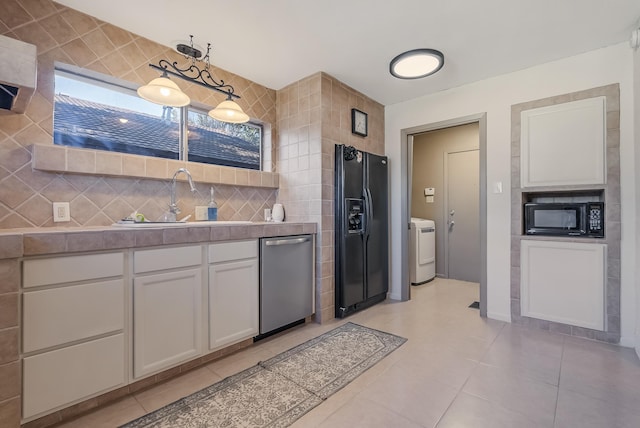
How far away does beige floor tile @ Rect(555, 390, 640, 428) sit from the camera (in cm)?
139

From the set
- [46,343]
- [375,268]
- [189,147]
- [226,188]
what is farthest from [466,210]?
[46,343]

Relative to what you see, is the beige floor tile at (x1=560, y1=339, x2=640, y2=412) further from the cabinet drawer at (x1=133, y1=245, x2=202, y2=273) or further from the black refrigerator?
the cabinet drawer at (x1=133, y1=245, x2=202, y2=273)

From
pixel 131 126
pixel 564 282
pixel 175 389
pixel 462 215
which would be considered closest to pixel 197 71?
pixel 131 126

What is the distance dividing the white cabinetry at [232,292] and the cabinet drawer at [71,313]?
555mm

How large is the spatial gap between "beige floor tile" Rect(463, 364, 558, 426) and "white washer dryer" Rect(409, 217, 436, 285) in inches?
86.8

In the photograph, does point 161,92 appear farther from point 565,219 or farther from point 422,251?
point 422,251

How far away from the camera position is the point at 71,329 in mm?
1407

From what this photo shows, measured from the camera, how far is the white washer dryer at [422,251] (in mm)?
4016

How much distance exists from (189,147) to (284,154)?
0.93 m

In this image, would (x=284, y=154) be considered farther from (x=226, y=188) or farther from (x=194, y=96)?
(x=194, y=96)

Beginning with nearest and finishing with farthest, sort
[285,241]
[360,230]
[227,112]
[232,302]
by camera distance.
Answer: [232,302], [227,112], [285,241], [360,230]

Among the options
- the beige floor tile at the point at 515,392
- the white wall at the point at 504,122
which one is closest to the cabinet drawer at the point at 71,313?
the beige floor tile at the point at 515,392

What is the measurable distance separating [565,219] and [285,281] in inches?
98.4

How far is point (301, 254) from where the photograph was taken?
2.60 metres
